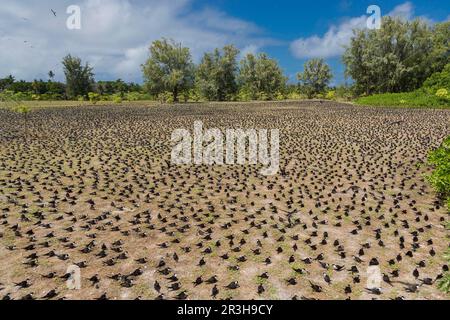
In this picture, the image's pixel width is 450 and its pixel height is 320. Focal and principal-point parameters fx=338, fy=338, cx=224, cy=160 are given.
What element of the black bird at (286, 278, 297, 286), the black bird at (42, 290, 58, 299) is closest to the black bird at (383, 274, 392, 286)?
the black bird at (286, 278, 297, 286)

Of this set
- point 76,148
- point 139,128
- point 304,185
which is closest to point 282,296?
point 304,185

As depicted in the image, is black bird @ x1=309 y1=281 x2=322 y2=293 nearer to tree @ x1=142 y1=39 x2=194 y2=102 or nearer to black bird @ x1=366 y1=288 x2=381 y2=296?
black bird @ x1=366 y1=288 x2=381 y2=296

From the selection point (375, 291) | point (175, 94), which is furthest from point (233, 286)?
point (175, 94)

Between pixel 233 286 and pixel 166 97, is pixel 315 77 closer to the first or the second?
pixel 166 97

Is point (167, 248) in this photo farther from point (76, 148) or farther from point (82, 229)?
point (76, 148)

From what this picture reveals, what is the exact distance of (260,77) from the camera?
98938mm

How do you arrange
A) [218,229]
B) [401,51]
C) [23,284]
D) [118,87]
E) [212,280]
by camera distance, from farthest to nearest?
[118,87], [401,51], [218,229], [212,280], [23,284]

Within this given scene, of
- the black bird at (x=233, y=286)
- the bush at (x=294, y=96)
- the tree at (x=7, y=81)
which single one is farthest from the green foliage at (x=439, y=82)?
the tree at (x=7, y=81)

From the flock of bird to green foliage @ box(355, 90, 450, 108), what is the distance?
37.8m

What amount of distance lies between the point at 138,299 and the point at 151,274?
895 mm

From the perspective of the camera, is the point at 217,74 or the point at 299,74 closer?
the point at 217,74

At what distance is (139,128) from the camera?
30406mm

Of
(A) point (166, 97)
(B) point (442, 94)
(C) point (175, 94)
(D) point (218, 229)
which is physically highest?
(C) point (175, 94)

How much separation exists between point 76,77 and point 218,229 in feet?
292
